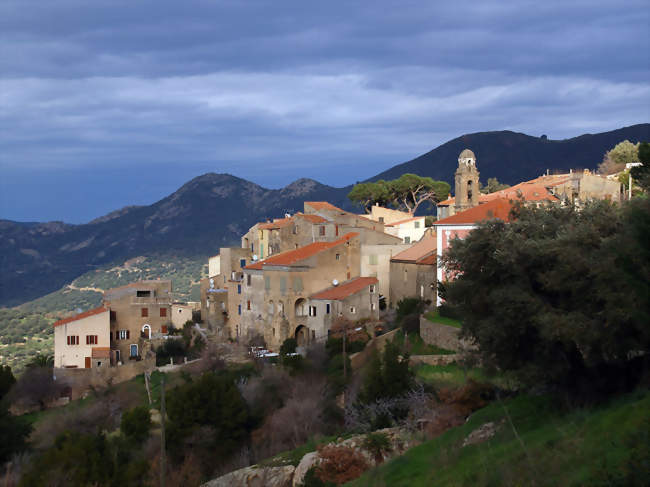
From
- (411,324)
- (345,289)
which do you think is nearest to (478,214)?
(411,324)

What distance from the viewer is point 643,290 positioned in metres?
12.4

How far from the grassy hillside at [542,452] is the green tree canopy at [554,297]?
1.30m

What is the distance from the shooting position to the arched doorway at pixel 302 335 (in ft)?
157

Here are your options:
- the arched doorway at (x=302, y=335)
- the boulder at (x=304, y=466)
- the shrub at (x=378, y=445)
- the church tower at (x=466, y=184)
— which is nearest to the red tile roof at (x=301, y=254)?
the arched doorway at (x=302, y=335)

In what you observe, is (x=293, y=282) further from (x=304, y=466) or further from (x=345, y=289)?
(x=304, y=466)

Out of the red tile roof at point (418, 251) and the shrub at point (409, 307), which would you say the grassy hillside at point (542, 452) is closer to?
the shrub at point (409, 307)

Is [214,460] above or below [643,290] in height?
below

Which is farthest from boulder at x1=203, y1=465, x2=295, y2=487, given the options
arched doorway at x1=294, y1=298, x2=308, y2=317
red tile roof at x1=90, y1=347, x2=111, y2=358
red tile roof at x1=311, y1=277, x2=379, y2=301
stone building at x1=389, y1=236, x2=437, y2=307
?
red tile roof at x1=90, y1=347, x2=111, y2=358

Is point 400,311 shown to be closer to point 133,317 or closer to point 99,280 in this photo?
point 133,317

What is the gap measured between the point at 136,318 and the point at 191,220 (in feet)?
308

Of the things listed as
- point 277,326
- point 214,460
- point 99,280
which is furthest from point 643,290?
point 99,280

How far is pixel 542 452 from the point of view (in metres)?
13.7

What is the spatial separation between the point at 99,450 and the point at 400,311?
2276cm

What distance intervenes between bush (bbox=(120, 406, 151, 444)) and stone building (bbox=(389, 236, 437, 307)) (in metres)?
17.8
